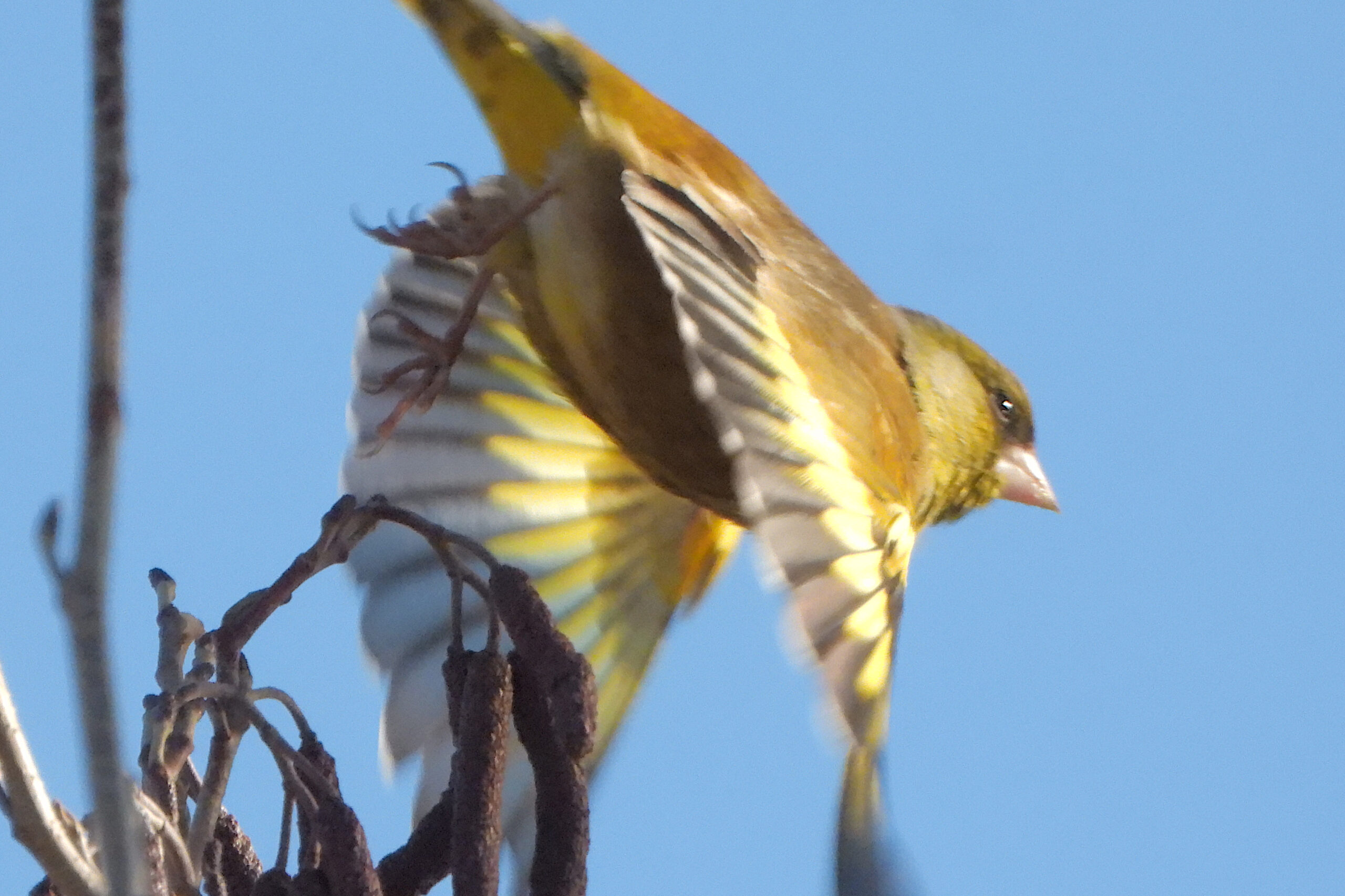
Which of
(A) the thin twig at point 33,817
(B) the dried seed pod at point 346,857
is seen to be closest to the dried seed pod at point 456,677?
(B) the dried seed pod at point 346,857

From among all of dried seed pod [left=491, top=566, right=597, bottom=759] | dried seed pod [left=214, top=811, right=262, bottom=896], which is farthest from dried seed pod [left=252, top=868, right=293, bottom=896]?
dried seed pod [left=491, top=566, right=597, bottom=759]

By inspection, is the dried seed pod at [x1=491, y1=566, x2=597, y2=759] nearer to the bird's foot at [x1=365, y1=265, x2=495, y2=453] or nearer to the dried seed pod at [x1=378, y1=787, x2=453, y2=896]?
the dried seed pod at [x1=378, y1=787, x2=453, y2=896]

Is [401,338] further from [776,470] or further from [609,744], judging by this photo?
[776,470]

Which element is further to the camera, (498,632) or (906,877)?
(906,877)

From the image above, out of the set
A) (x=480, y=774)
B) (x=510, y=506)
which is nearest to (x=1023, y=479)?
(x=510, y=506)

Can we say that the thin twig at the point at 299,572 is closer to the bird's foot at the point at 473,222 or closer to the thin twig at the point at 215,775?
the thin twig at the point at 215,775

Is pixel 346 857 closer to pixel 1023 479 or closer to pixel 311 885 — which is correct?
pixel 311 885

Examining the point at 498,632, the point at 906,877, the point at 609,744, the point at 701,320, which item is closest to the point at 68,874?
the point at 498,632

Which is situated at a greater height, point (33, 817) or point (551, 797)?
point (33, 817)
